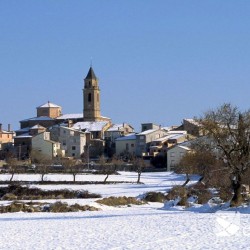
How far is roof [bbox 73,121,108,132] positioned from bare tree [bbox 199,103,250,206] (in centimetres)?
7342

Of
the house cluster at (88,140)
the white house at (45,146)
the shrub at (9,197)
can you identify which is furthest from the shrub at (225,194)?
the white house at (45,146)

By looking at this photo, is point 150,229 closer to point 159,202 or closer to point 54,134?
point 159,202

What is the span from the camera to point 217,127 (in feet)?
97.6

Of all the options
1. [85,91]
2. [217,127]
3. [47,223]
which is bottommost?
[47,223]

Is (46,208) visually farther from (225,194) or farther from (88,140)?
(88,140)

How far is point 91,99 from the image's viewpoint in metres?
119

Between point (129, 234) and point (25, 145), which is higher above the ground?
point (25, 145)

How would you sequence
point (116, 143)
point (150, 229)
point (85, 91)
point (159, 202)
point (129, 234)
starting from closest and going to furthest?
point (129, 234)
point (150, 229)
point (159, 202)
point (116, 143)
point (85, 91)

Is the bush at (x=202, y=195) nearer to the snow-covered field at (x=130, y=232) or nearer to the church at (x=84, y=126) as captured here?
the snow-covered field at (x=130, y=232)

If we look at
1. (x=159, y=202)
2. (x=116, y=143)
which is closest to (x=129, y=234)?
(x=159, y=202)

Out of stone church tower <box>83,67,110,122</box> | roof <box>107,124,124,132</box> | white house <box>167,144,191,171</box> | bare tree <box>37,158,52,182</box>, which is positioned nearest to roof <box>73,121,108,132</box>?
roof <box>107,124,124,132</box>

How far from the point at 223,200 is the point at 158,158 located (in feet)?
182

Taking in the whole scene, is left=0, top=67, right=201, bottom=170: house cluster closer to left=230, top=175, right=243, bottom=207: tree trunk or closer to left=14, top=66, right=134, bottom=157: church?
left=14, top=66, right=134, bottom=157: church

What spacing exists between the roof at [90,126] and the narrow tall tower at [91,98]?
834 centimetres
